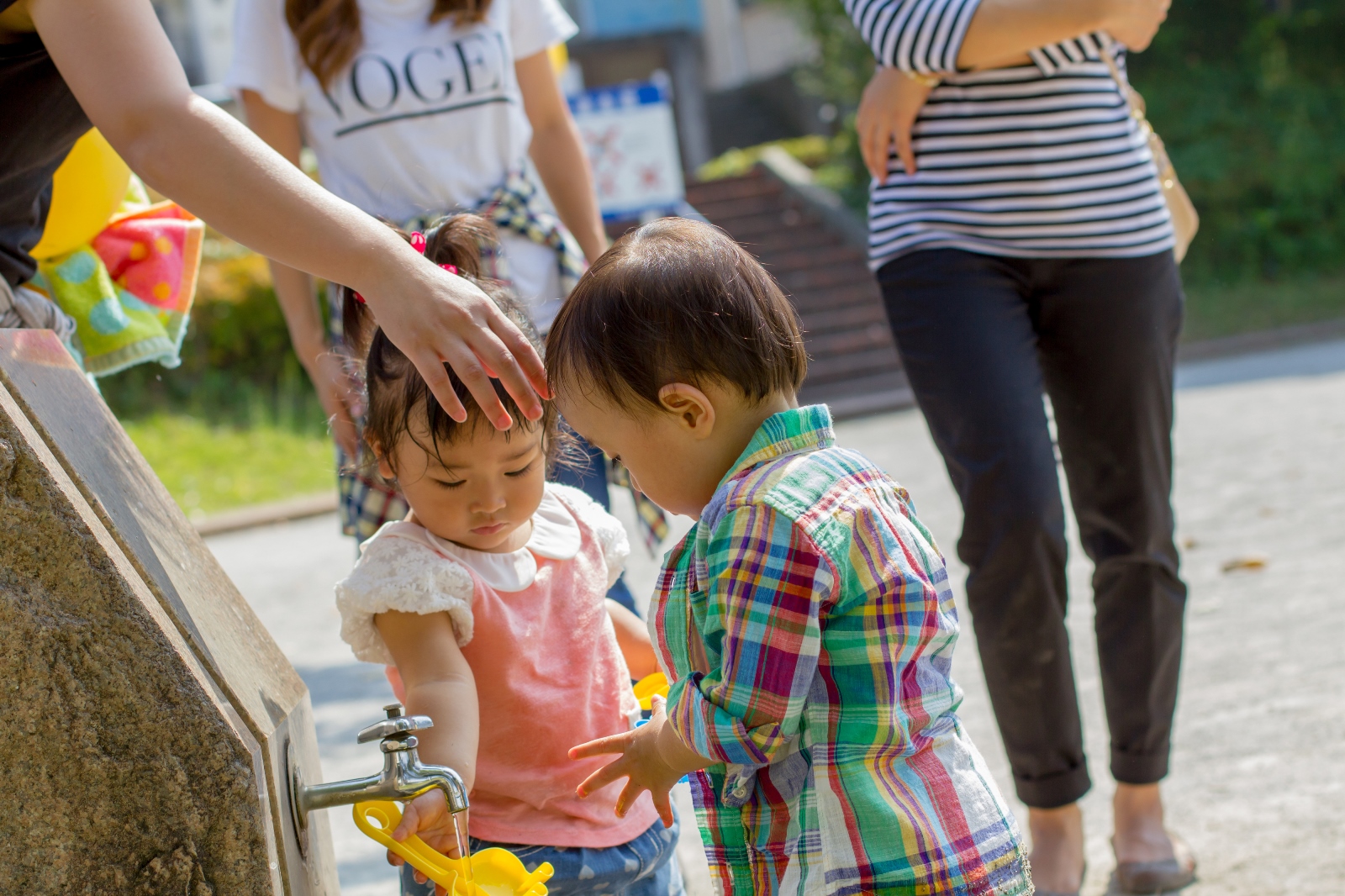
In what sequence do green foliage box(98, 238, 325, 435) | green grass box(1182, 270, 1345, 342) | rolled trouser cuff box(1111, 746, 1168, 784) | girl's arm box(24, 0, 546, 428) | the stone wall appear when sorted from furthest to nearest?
green grass box(1182, 270, 1345, 342)
green foliage box(98, 238, 325, 435)
rolled trouser cuff box(1111, 746, 1168, 784)
girl's arm box(24, 0, 546, 428)
the stone wall

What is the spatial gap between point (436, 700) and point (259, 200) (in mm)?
600

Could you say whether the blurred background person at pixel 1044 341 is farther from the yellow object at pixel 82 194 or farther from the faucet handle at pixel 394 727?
the yellow object at pixel 82 194

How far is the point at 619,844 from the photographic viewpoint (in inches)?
66.5

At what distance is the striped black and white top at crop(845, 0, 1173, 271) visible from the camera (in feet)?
7.40

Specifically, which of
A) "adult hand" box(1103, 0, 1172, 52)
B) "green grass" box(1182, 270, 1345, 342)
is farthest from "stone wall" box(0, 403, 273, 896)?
"green grass" box(1182, 270, 1345, 342)

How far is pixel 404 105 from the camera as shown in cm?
231

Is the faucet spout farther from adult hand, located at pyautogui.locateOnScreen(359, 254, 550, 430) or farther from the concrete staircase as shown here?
the concrete staircase

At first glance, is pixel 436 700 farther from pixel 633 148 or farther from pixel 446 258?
pixel 633 148

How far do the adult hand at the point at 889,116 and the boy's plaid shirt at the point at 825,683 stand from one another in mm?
1091

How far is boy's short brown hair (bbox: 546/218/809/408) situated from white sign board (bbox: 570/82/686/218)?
9.84 m

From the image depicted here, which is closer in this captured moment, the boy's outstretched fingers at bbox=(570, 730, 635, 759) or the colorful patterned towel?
the boy's outstretched fingers at bbox=(570, 730, 635, 759)

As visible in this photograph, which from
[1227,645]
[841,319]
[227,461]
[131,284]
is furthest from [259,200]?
[841,319]

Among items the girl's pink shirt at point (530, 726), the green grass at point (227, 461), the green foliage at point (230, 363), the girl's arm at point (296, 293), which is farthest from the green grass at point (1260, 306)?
the girl's pink shirt at point (530, 726)

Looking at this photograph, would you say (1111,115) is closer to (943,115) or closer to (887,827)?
(943,115)
